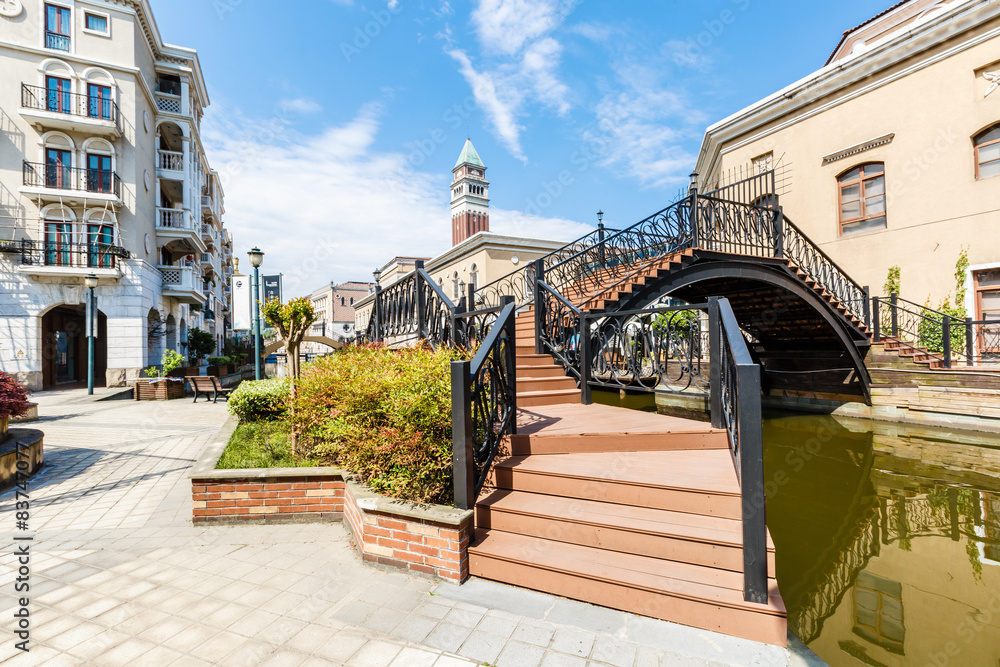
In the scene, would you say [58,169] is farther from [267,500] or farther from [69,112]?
[267,500]

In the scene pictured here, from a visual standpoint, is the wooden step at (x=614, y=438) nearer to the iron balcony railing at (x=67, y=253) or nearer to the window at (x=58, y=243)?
the iron balcony railing at (x=67, y=253)

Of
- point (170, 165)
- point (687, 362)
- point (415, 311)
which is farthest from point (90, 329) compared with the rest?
point (687, 362)

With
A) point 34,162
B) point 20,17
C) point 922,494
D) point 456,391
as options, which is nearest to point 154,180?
point 34,162

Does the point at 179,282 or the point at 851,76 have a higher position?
the point at 851,76

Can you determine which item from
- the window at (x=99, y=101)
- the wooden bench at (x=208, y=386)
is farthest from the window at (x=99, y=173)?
the wooden bench at (x=208, y=386)

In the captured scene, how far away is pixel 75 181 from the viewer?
17734mm

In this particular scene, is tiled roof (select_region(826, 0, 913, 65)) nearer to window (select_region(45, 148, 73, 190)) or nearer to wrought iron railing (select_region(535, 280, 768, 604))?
wrought iron railing (select_region(535, 280, 768, 604))

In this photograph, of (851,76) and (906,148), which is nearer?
(906,148)

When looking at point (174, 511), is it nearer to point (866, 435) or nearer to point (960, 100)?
point (866, 435)

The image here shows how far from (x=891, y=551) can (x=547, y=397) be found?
4057 mm

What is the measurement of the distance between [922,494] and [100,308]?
965 inches

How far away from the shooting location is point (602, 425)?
4.80 metres

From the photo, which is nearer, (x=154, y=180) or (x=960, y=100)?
(x=960, y=100)

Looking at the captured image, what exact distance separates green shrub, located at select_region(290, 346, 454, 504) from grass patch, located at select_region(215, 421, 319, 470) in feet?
1.03
